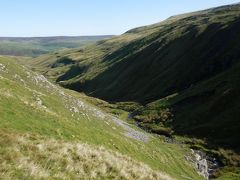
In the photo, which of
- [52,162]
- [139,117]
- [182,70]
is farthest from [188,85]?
[52,162]

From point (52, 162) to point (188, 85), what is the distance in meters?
93.7

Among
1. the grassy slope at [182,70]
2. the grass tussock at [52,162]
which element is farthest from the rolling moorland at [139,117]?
→ the grassy slope at [182,70]

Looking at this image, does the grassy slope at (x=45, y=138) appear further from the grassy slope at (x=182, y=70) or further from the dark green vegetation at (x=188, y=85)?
the grassy slope at (x=182, y=70)

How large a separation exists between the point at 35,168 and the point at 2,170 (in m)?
1.58

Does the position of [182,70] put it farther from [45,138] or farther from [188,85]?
[45,138]

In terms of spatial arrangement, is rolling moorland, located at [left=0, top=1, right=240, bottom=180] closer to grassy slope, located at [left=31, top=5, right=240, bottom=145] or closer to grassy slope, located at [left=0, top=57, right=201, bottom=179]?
grassy slope, located at [left=0, top=57, right=201, bottom=179]

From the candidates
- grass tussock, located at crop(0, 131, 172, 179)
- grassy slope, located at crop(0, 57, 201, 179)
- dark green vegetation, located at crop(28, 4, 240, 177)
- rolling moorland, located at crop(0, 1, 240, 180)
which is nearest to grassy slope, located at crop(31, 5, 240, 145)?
dark green vegetation, located at crop(28, 4, 240, 177)

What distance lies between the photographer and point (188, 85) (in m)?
110

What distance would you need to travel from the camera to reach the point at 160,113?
86.2m

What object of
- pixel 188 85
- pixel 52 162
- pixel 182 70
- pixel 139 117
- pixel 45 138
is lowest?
pixel 139 117

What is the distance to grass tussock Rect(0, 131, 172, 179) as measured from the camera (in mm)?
16766

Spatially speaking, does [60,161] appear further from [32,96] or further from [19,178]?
[32,96]

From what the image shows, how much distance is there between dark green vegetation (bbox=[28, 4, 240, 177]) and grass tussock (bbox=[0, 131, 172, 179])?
36.3 meters

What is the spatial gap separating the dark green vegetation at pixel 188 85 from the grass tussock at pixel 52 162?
36.3 meters
